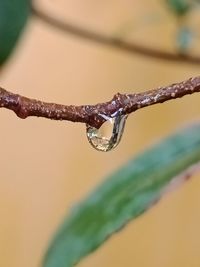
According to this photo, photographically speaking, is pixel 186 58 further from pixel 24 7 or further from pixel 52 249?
pixel 52 249

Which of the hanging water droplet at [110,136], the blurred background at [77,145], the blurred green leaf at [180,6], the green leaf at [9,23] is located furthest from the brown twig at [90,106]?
the blurred background at [77,145]

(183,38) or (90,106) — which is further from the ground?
(183,38)

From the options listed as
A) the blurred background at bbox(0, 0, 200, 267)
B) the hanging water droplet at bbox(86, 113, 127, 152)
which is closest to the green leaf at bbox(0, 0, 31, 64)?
the hanging water droplet at bbox(86, 113, 127, 152)

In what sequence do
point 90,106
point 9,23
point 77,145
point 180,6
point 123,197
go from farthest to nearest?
1. point 77,145
2. point 180,6
3. point 9,23
4. point 123,197
5. point 90,106

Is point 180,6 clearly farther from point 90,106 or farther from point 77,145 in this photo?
point 77,145

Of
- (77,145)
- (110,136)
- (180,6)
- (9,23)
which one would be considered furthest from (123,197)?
(77,145)

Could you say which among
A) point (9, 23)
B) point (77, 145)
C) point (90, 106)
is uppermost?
point (77, 145)

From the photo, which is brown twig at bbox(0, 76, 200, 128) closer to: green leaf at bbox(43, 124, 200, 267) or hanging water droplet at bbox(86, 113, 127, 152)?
hanging water droplet at bbox(86, 113, 127, 152)

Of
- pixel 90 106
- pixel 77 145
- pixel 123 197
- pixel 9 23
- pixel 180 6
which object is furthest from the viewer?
pixel 77 145

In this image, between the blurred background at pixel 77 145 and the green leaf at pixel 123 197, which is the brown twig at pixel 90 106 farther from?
the blurred background at pixel 77 145
